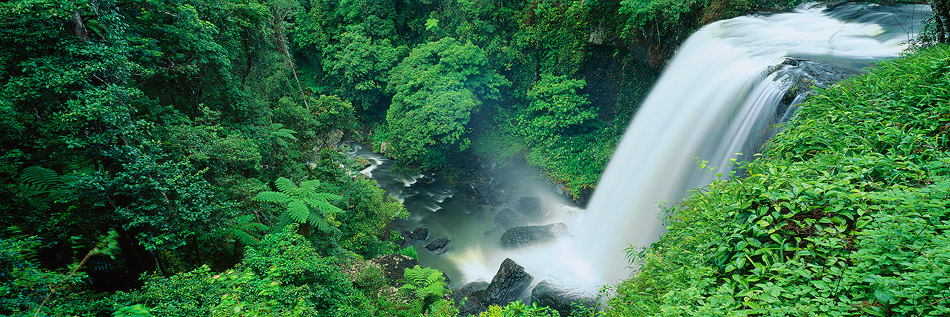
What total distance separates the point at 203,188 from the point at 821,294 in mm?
8091

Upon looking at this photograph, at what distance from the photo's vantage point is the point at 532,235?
12.9 metres

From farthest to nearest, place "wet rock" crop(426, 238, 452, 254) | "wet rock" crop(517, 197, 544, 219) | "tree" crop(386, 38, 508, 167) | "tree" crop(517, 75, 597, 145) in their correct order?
"tree" crop(517, 75, 597, 145) < "tree" crop(386, 38, 508, 167) < "wet rock" crop(517, 197, 544, 219) < "wet rock" crop(426, 238, 452, 254)

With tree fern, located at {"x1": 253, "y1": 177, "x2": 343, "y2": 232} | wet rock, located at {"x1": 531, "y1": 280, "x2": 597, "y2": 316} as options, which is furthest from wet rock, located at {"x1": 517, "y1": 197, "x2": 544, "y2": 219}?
tree fern, located at {"x1": 253, "y1": 177, "x2": 343, "y2": 232}

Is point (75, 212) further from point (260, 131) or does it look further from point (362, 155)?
point (362, 155)

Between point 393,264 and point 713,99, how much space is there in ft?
31.7

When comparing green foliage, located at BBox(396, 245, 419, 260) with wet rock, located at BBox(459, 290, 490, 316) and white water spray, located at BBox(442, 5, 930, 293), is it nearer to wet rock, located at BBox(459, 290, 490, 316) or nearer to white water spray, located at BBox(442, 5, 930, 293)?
white water spray, located at BBox(442, 5, 930, 293)

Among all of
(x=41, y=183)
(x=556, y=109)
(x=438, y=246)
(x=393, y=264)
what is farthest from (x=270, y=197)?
(x=556, y=109)

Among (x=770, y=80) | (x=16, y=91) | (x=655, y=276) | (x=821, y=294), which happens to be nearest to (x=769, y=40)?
(x=770, y=80)

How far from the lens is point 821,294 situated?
9.60ft

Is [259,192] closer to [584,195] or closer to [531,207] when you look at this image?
[531,207]

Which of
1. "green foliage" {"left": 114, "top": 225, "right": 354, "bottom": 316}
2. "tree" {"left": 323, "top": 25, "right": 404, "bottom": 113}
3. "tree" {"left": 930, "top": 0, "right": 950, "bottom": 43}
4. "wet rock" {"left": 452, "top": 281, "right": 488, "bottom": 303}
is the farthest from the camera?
"tree" {"left": 323, "top": 25, "right": 404, "bottom": 113}

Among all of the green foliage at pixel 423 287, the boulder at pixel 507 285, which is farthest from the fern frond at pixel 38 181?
the boulder at pixel 507 285

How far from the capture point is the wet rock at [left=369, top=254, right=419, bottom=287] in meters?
11.0

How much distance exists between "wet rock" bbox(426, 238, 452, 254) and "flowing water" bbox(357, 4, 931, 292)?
0.25 m
